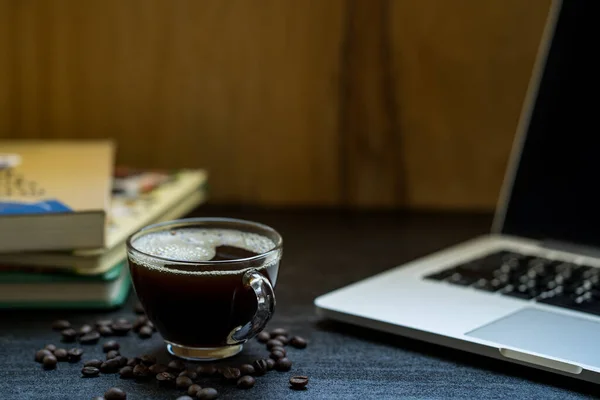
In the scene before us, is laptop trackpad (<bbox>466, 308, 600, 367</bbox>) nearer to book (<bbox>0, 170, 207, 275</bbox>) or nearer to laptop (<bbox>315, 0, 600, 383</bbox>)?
laptop (<bbox>315, 0, 600, 383</bbox>)

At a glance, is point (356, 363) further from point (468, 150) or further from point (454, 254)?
point (468, 150)

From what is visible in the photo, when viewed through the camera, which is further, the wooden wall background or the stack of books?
the wooden wall background

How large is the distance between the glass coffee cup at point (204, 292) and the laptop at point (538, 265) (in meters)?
0.12

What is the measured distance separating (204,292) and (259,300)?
44 millimetres

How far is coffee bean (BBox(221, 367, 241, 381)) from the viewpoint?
0.69 metres

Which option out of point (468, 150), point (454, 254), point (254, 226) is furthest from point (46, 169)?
point (468, 150)

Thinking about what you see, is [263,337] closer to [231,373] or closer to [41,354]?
[231,373]

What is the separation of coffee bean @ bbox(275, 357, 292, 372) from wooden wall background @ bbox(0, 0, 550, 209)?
60 cm

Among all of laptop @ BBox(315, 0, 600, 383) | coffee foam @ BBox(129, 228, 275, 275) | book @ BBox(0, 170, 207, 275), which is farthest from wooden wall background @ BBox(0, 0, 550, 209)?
coffee foam @ BBox(129, 228, 275, 275)

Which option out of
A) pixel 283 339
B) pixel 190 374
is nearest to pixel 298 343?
pixel 283 339

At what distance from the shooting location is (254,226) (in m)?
0.81

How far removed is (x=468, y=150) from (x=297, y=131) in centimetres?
25

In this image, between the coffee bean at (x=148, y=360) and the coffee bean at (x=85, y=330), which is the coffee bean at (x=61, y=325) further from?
the coffee bean at (x=148, y=360)

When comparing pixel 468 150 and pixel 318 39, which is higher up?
pixel 318 39
